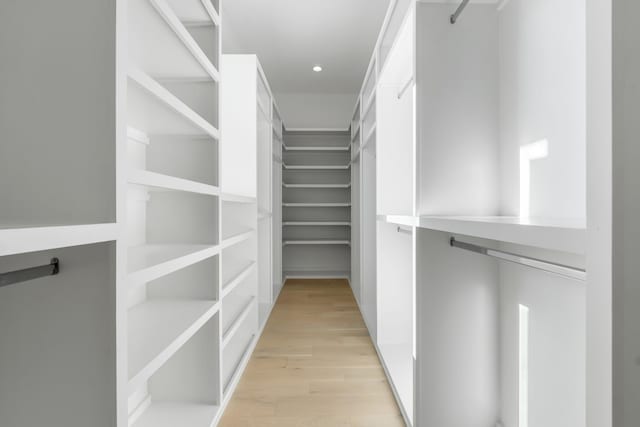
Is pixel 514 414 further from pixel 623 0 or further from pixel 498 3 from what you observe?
pixel 498 3

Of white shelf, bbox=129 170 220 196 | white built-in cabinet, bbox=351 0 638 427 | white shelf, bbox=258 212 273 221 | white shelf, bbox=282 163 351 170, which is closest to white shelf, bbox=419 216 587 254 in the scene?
white built-in cabinet, bbox=351 0 638 427

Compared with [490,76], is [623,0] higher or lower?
lower

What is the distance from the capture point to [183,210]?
1639 millimetres

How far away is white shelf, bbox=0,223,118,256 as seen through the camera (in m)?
0.52

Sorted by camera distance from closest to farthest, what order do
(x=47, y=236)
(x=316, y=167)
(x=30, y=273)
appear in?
(x=47, y=236), (x=30, y=273), (x=316, y=167)

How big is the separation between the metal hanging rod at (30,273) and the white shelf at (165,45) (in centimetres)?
75

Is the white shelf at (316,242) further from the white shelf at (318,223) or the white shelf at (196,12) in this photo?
the white shelf at (196,12)

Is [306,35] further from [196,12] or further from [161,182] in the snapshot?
[161,182]

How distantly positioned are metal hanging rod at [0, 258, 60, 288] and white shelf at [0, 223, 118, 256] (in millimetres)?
85

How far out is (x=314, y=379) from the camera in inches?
80.3

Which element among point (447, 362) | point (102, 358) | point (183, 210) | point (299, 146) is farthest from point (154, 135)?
point (299, 146)

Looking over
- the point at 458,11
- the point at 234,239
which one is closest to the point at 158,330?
the point at 234,239

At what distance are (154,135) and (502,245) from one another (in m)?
1.44

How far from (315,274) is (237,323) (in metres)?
3.05
